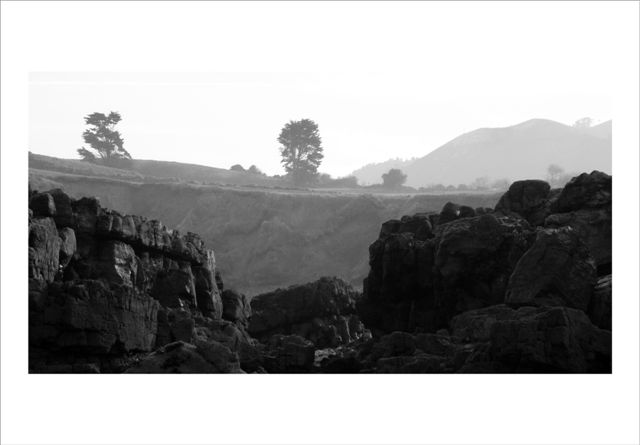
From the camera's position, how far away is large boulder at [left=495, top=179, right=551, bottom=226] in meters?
55.3

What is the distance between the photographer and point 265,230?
119 metres

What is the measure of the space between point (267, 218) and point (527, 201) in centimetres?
7178

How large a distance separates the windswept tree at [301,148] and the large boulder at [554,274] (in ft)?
418

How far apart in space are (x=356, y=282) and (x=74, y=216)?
5790 centimetres

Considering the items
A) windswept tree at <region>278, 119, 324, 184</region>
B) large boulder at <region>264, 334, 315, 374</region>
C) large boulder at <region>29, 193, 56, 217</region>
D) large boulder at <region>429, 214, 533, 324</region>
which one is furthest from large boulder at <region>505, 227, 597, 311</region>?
windswept tree at <region>278, 119, 324, 184</region>

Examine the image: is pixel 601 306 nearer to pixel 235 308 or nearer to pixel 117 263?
pixel 117 263

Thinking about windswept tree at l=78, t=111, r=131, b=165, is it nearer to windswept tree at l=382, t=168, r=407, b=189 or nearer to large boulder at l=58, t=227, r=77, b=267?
windswept tree at l=382, t=168, r=407, b=189

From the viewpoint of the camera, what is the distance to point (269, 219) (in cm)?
12531

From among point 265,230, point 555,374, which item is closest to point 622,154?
point 555,374

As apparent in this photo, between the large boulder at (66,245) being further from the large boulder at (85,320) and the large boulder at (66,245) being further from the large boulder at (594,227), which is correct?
the large boulder at (594,227)

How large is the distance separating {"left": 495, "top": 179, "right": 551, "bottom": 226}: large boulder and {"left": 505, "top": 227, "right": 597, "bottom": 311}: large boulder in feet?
35.9

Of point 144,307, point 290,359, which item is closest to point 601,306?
point 290,359

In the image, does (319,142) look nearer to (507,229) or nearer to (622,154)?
(507,229)

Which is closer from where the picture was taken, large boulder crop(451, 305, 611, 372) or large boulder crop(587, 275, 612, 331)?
large boulder crop(451, 305, 611, 372)
